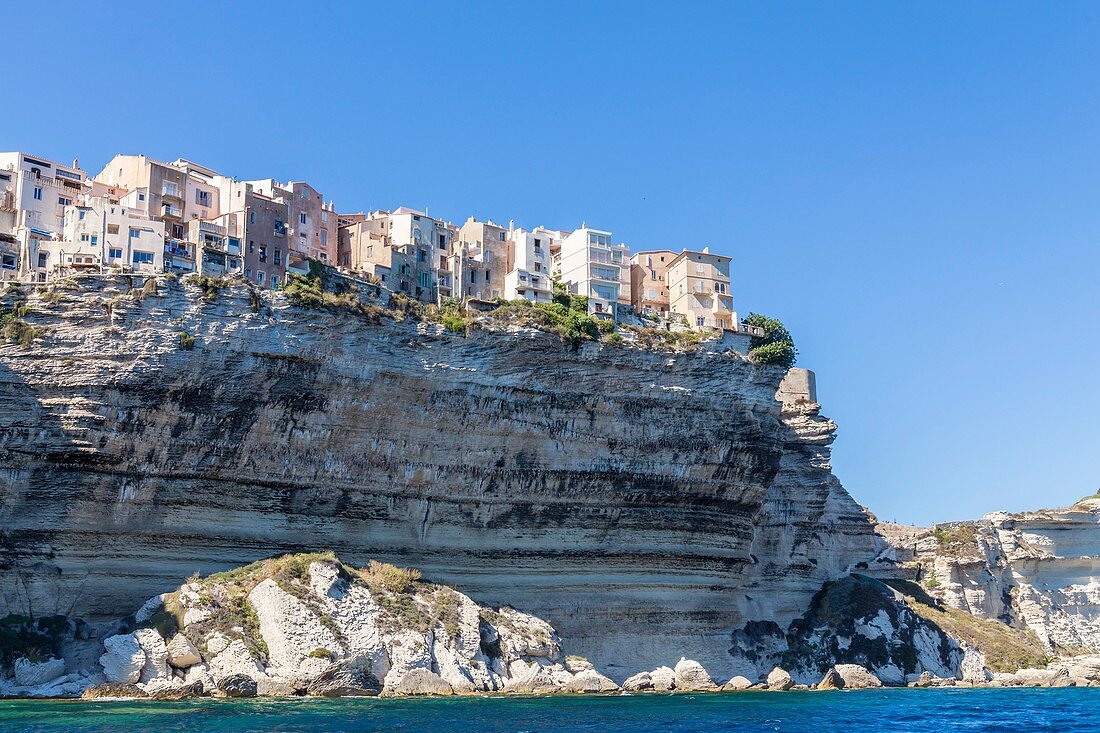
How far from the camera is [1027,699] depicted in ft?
161

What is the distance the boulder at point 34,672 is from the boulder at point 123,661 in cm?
148

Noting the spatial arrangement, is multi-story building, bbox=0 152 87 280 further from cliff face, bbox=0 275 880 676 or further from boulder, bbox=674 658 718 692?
boulder, bbox=674 658 718 692

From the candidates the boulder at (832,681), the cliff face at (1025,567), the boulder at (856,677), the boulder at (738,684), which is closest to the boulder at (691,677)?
the boulder at (738,684)

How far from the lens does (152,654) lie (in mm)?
37719

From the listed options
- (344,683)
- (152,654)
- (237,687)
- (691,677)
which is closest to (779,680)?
(691,677)

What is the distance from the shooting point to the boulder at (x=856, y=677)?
5388cm

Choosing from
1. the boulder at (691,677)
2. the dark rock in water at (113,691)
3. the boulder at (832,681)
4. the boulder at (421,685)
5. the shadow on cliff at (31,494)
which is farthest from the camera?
the boulder at (832,681)

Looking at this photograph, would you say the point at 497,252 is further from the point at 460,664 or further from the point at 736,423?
the point at 460,664

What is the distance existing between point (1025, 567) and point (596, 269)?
30238mm

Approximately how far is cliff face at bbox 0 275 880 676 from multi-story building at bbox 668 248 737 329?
5.75 m

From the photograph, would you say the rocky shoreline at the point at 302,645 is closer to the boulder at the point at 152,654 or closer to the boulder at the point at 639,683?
the boulder at the point at 152,654

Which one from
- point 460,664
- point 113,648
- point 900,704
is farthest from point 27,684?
point 900,704

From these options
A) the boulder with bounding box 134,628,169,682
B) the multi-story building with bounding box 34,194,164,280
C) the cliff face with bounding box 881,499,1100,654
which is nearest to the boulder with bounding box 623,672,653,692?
the boulder with bounding box 134,628,169,682

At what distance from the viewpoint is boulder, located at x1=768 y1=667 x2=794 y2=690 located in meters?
52.2
